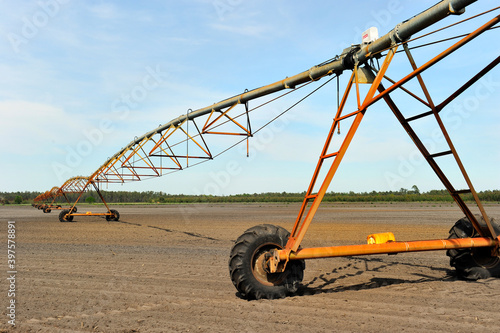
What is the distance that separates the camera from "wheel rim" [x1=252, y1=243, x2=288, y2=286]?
6.43m

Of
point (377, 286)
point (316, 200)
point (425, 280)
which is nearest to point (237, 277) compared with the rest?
point (316, 200)

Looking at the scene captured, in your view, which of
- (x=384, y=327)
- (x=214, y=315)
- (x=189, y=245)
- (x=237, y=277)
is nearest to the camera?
(x=384, y=327)

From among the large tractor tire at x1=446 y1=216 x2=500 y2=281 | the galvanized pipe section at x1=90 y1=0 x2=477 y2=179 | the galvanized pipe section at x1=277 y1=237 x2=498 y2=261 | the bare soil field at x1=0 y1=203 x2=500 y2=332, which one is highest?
the galvanized pipe section at x1=90 y1=0 x2=477 y2=179

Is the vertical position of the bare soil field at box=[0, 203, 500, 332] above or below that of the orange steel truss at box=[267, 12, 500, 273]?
below

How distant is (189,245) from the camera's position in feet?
47.0

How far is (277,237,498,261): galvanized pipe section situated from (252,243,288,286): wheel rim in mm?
377

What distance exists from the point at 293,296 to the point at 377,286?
186 cm

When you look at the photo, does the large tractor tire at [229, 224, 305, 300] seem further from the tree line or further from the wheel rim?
the tree line

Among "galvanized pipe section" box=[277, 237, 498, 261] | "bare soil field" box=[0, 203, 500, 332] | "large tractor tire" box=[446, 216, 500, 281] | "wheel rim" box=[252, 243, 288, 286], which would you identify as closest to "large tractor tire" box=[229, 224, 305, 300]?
"wheel rim" box=[252, 243, 288, 286]

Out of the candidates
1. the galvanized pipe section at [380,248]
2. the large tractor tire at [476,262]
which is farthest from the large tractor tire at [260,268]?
the large tractor tire at [476,262]

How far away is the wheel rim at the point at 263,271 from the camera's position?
643 cm

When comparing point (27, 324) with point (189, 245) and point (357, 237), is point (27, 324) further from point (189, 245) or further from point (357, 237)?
point (357, 237)

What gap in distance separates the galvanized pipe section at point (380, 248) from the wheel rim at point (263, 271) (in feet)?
1.24

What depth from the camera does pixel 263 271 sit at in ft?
21.3
